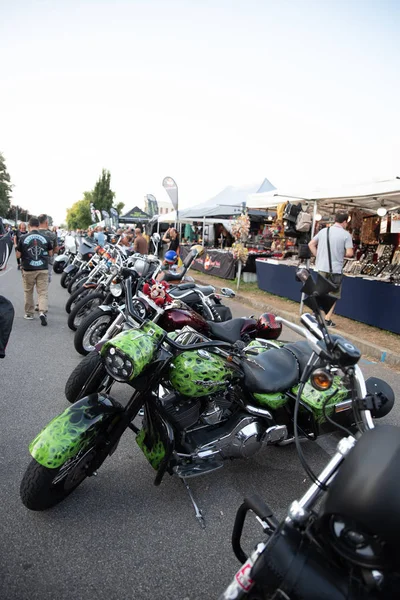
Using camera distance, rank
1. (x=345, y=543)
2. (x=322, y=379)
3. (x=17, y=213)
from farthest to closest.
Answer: (x=17, y=213)
(x=322, y=379)
(x=345, y=543)

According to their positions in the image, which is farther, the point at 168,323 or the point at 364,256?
the point at 364,256

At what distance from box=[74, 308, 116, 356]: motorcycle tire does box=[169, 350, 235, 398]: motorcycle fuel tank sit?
262 cm

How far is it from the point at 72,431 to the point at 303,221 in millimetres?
8631

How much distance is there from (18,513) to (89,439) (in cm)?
61

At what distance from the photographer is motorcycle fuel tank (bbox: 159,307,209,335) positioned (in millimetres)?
3309

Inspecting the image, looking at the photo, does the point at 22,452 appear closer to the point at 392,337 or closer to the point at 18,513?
the point at 18,513

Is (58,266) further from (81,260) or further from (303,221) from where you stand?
(303,221)

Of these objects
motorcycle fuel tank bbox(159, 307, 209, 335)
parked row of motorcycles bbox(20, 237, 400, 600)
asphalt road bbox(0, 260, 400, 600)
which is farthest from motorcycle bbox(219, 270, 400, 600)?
motorcycle fuel tank bbox(159, 307, 209, 335)

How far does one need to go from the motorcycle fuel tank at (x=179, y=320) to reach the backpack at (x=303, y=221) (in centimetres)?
706

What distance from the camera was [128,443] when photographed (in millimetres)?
3111

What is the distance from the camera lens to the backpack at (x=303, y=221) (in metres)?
9.70

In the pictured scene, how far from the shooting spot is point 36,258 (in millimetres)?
6426

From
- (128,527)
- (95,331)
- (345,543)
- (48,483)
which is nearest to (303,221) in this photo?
(95,331)

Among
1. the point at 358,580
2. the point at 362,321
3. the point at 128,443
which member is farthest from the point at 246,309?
the point at 358,580
